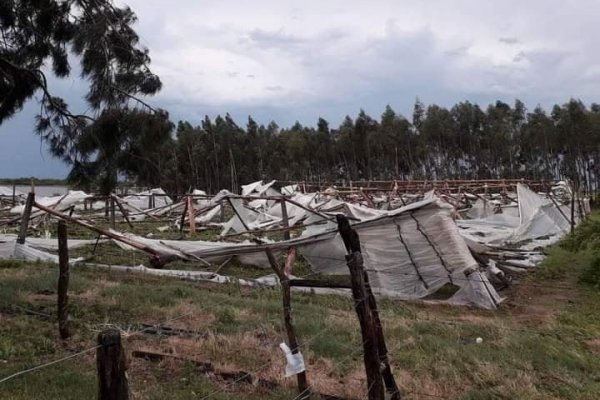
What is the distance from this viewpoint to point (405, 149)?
67.1 m

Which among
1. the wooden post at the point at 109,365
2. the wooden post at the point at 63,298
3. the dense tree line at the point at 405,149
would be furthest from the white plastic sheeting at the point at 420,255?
the dense tree line at the point at 405,149

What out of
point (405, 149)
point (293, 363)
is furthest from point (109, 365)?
point (405, 149)

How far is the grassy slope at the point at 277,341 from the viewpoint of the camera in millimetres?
5066

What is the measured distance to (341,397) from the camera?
4.79 metres

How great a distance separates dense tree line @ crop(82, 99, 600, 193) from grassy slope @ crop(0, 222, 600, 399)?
53.1m

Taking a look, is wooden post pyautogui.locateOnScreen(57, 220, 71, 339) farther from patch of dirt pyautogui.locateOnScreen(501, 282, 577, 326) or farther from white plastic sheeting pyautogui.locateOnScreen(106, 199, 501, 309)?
patch of dirt pyautogui.locateOnScreen(501, 282, 577, 326)

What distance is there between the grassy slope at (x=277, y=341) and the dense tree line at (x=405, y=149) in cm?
5314

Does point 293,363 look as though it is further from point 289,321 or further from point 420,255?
point 420,255

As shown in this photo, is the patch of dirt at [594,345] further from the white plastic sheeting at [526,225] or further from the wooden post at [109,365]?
the white plastic sheeting at [526,225]

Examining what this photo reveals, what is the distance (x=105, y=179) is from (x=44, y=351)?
180cm

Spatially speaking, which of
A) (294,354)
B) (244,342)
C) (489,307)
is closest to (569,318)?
(489,307)

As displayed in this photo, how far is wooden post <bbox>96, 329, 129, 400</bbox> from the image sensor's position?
253cm

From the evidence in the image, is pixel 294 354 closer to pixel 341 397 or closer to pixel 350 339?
pixel 341 397

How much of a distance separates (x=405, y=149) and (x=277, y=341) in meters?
62.3
